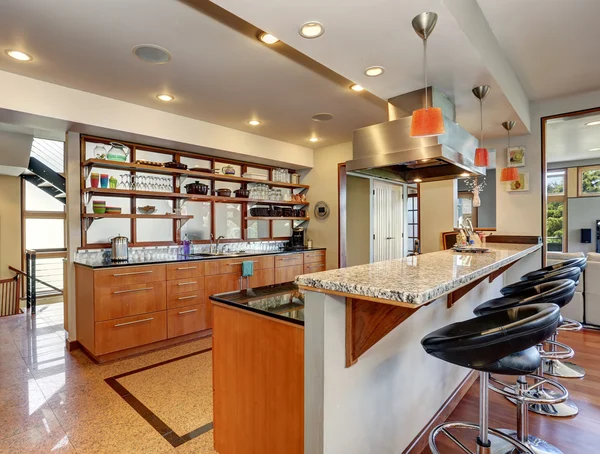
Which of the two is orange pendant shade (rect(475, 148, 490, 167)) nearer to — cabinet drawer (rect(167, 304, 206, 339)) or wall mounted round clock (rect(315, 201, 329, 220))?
wall mounted round clock (rect(315, 201, 329, 220))

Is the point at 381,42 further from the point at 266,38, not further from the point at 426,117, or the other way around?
the point at 266,38

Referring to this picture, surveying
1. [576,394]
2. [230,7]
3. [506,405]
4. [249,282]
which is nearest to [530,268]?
[576,394]

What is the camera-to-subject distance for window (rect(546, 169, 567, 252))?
784 cm

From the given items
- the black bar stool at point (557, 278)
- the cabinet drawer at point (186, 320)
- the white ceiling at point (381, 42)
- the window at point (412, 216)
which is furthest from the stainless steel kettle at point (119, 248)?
the window at point (412, 216)

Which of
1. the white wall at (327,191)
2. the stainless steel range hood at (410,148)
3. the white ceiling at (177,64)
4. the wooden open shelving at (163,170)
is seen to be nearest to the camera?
the white ceiling at (177,64)

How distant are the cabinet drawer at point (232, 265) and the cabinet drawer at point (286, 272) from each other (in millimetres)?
222

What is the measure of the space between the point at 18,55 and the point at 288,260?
11.7ft

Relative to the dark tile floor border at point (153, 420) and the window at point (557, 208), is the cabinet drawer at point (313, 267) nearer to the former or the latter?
the dark tile floor border at point (153, 420)

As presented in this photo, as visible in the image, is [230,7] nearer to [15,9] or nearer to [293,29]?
[293,29]

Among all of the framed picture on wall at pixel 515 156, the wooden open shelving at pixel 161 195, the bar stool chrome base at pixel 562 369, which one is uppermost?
the framed picture on wall at pixel 515 156

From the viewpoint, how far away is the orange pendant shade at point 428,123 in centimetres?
172

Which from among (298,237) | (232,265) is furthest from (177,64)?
(298,237)

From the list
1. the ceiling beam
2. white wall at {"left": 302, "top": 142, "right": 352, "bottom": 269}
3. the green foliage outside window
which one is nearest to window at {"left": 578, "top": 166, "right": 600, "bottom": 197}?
the green foliage outside window

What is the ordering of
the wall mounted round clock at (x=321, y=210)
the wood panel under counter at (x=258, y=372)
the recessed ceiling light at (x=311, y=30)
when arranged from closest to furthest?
the wood panel under counter at (x=258, y=372) → the recessed ceiling light at (x=311, y=30) → the wall mounted round clock at (x=321, y=210)
